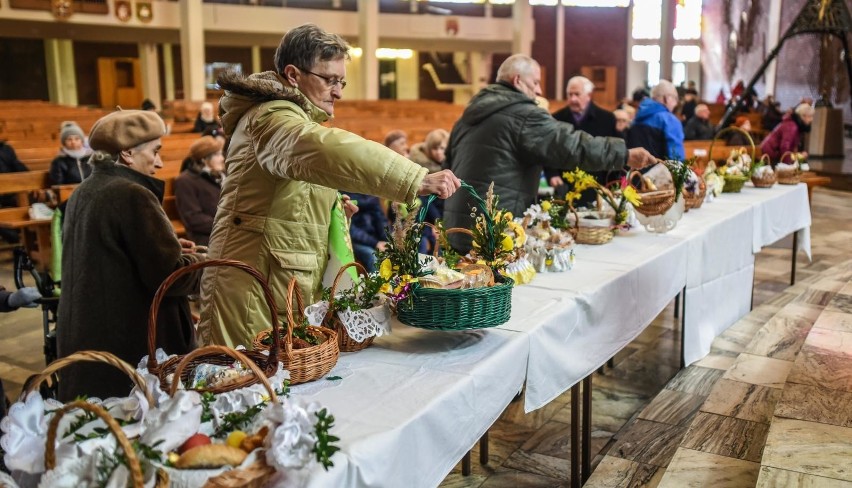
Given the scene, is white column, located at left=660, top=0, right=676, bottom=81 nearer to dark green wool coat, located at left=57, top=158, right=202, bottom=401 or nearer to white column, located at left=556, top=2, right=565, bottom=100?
white column, located at left=556, top=2, right=565, bottom=100

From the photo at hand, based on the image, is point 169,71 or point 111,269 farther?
A: point 169,71

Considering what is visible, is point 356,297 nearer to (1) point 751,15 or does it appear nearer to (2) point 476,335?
(2) point 476,335

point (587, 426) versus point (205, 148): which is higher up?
point (205, 148)

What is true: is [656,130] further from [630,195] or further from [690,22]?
[690,22]

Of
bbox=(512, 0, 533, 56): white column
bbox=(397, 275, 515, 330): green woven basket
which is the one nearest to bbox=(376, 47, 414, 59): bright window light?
bbox=(512, 0, 533, 56): white column

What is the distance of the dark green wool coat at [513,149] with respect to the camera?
367 centimetres

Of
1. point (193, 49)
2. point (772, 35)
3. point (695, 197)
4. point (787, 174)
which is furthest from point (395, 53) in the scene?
point (695, 197)

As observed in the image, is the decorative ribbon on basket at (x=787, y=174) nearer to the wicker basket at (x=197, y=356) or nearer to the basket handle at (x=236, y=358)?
the wicker basket at (x=197, y=356)

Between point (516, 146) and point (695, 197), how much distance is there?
1661 millimetres

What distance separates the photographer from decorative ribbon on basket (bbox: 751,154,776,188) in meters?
6.09

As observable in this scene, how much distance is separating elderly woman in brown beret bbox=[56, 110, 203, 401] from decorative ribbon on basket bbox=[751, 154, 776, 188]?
15.2ft

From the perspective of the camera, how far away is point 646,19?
84.5ft

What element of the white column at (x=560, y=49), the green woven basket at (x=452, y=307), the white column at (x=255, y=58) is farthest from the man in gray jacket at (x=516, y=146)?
the white column at (x=560, y=49)

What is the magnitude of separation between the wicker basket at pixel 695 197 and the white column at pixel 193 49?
47.6ft
